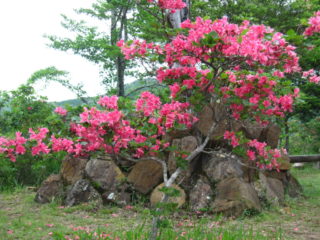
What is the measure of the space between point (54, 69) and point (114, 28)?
12.7ft

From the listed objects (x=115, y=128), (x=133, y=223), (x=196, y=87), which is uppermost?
(x=196, y=87)

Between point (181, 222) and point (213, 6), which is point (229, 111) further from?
point (213, 6)

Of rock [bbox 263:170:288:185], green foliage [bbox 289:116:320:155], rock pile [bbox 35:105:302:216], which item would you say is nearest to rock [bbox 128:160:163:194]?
rock pile [bbox 35:105:302:216]

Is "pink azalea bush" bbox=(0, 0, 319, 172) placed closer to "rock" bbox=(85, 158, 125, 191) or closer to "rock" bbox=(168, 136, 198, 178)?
"rock" bbox=(168, 136, 198, 178)

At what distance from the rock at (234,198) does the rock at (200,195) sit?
0.16m

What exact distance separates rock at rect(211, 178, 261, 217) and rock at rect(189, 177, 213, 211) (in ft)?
0.53

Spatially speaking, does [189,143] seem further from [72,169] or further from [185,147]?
[72,169]

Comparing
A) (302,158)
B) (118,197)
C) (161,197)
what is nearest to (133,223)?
(161,197)

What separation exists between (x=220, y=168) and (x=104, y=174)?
2.39 metres

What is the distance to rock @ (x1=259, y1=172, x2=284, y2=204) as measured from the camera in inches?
273

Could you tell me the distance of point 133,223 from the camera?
5.44 metres

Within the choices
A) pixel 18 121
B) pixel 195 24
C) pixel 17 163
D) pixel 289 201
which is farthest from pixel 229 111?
pixel 18 121

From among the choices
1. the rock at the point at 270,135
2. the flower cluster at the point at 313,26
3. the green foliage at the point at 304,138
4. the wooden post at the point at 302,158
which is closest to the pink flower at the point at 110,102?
the flower cluster at the point at 313,26

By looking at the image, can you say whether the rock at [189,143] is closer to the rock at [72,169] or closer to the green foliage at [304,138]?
the rock at [72,169]
